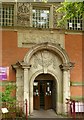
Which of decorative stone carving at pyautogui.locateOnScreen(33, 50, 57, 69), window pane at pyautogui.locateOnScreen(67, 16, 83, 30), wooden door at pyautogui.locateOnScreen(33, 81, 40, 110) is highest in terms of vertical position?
window pane at pyautogui.locateOnScreen(67, 16, 83, 30)

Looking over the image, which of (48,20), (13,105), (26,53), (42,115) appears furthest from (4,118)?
(48,20)

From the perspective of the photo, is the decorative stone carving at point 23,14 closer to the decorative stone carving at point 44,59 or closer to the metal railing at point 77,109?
the decorative stone carving at point 44,59

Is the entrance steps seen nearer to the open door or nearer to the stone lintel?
the open door

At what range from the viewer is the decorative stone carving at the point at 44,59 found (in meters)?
22.8

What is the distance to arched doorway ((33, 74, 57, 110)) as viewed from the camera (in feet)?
77.8

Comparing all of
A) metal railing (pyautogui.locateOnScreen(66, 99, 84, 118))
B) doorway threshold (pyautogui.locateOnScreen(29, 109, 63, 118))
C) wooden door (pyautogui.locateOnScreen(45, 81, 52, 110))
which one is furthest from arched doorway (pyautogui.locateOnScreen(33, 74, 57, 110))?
metal railing (pyautogui.locateOnScreen(66, 99, 84, 118))

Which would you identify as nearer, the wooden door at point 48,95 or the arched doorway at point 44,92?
the arched doorway at point 44,92

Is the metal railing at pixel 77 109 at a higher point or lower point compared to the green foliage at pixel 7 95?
lower

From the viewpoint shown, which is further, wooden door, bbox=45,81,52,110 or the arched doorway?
wooden door, bbox=45,81,52,110

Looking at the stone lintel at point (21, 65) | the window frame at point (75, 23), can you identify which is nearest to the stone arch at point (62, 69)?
the stone lintel at point (21, 65)

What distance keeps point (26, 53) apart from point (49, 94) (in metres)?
4.08

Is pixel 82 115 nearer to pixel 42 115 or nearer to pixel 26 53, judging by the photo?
pixel 42 115

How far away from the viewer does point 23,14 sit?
2275 cm

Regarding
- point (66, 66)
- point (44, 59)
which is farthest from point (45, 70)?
point (66, 66)
